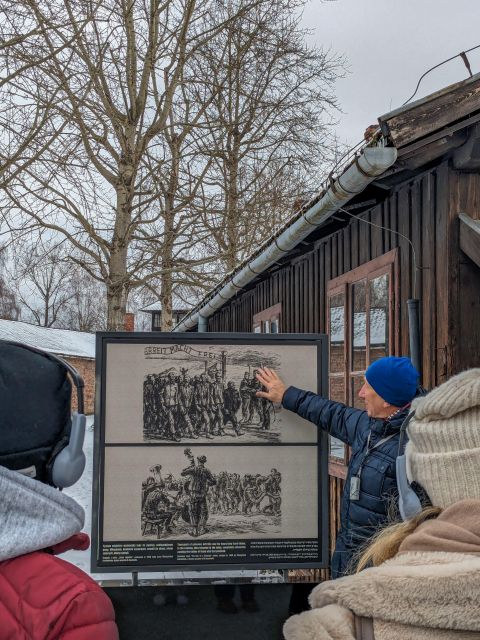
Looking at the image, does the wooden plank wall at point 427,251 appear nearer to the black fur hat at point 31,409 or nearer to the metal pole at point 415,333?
the metal pole at point 415,333

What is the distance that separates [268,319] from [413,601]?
344 inches

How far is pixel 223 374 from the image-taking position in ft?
11.1


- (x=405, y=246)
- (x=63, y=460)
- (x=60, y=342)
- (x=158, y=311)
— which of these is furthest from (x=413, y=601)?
(x=60, y=342)

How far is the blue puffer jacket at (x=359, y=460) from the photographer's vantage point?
10.2ft

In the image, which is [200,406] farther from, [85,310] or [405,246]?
[85,310]

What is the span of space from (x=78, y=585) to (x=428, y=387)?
333 cm

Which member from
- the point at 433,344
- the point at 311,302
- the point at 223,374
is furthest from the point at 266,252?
the point at 223,374

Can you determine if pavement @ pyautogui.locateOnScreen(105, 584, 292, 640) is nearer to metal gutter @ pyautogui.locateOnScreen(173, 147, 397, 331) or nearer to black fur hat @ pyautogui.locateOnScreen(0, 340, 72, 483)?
black fur hat @ pyautogui.locateOnScreen(0, 340, 72, 483)

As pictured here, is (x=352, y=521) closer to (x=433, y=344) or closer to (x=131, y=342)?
(x=131, y=342)

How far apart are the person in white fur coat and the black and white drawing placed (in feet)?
6.67

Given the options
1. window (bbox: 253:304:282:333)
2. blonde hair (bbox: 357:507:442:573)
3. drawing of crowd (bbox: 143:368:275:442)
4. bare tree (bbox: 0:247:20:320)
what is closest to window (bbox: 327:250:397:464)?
drawing of crowd (bbox: 143:368:275:442)

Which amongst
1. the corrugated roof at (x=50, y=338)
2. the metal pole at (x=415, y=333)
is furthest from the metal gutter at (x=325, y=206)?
the corrugated roof at (x=50, y=338)

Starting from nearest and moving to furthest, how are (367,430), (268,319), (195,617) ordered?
(195,617)
(367,430)
(268,319)

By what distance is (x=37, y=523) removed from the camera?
4.90ft
